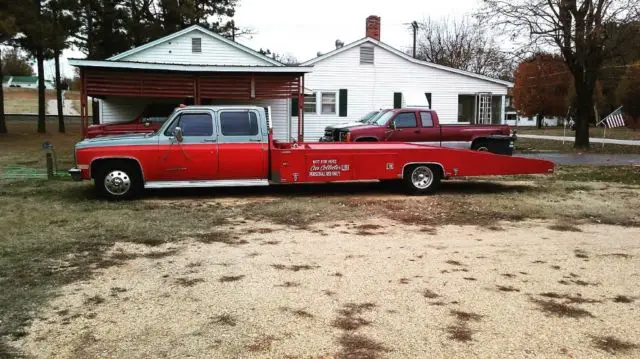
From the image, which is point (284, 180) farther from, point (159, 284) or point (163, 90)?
point (163, 90)

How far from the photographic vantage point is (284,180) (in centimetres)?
1103

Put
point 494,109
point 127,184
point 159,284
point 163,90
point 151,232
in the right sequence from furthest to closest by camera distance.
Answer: point 494,109
point 163,90
point 127,184
point 151,232
point 159,284

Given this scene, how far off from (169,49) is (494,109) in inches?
566

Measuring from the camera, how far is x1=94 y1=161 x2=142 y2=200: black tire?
10.5 meters

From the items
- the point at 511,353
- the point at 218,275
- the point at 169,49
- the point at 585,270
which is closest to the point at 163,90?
the point at 169,49

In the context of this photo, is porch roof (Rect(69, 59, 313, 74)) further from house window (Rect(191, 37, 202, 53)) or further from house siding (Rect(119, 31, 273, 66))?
house window (Rect(191, 37, 202, 53))

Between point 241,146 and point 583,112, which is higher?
point 583,112

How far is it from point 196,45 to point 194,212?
15014 millimetres

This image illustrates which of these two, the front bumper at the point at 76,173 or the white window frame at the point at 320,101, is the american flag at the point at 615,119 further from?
the front bumper at the point at 76,173

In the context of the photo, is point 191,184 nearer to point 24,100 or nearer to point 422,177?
point 422,177

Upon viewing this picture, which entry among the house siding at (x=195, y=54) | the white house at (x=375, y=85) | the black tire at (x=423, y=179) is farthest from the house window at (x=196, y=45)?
the black tire at (x=423, y=179)

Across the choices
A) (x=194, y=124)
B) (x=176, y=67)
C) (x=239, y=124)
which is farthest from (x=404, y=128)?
(x=194, y=124)

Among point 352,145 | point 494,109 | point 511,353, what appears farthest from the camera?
point 494,109

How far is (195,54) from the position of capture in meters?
23.1
